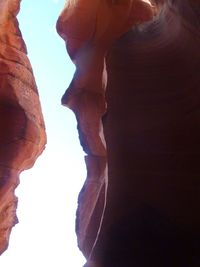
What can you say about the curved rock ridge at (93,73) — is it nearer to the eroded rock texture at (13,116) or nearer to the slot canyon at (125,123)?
the slot canyon at (125,123)

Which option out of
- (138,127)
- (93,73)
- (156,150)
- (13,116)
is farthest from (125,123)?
(13,116)

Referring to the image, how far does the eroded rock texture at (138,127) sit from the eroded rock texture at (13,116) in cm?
147

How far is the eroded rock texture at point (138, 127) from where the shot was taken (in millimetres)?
6477

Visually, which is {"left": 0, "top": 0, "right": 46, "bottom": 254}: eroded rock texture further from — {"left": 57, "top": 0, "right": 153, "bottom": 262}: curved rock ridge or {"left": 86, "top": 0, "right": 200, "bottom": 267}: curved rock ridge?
{"left": 86, "top": 0, "right": 200, "bottom": 267}: curved rock ridge

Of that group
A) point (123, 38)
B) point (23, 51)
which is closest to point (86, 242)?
point (123, 38)

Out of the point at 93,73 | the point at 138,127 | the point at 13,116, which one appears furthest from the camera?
the point at 13,116

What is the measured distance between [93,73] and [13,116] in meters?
2.42

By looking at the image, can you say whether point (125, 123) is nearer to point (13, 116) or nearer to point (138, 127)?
point (138, 127)

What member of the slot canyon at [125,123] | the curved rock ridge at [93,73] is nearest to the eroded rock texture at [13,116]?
the slot canyon at [125,123]

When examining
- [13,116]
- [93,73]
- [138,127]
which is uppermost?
[93,73]

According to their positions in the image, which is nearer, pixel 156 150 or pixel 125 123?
pixel 156 150

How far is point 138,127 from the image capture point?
7.45 metres

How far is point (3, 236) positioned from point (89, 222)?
3124 mm

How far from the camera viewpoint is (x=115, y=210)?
22.4 ft
